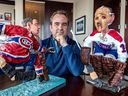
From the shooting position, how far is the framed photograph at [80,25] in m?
3.84

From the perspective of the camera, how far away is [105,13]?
31.6 inches

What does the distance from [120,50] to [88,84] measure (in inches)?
9.2

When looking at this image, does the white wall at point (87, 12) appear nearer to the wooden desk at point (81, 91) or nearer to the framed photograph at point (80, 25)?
the framed photograph at point (80, 25)

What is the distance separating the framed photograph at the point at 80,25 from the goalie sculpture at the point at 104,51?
3.04 metres

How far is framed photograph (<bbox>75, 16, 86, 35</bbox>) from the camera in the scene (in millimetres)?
3838

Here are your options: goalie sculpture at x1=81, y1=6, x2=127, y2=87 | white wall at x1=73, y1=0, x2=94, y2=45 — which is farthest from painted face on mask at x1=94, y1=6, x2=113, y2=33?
white wall at x1=73, y1=0, x2=94, y2=45

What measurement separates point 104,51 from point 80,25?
325cm

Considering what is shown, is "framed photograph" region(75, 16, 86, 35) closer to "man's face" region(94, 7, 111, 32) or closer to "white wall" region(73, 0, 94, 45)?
"white wall" region(73, 0, 94, 45)

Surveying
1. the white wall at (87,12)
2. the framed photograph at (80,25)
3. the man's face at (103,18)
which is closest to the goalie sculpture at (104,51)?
the man's face at (103,18)

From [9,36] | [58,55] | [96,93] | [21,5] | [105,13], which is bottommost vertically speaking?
[96,93]

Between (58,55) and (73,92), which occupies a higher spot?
(58,55)

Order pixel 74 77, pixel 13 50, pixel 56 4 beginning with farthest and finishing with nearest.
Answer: pixel 56 4, pixel 74 77, pixel 13 50

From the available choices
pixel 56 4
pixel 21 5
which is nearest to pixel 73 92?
pixel 21 5

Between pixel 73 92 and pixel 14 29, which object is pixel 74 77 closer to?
pixel 73 92
